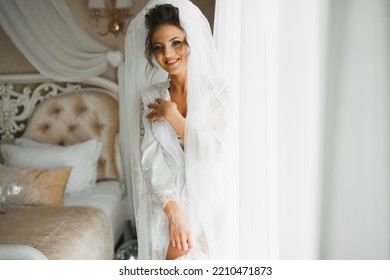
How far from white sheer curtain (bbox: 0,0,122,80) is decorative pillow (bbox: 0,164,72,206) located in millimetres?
432

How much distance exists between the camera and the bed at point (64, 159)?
130 cm

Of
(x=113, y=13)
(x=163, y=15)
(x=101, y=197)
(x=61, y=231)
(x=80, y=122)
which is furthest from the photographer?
(x=80, y=122)

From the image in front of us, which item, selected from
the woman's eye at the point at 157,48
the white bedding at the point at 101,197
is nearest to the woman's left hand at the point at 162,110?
the woman's eye at the point at 157,48

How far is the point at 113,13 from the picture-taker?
136 cm

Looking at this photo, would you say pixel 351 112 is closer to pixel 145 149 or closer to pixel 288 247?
pixel 288 247

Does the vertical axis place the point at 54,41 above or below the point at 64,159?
above

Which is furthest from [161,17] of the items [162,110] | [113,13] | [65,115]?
[65,115]

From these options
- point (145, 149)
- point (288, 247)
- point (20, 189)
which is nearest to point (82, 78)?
point (20, 189)

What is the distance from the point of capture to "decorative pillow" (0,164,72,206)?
1.42m

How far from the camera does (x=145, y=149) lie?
32.7 inches

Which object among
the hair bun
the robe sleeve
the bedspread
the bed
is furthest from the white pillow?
the hair bun

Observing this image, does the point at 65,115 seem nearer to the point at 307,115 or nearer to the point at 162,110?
the point at 162,110

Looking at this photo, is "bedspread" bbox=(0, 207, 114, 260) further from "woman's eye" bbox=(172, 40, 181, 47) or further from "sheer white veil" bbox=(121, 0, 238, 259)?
"woman's eye" bbox=(172, 40, 181, 47)

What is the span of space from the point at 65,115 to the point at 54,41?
1.24ft
